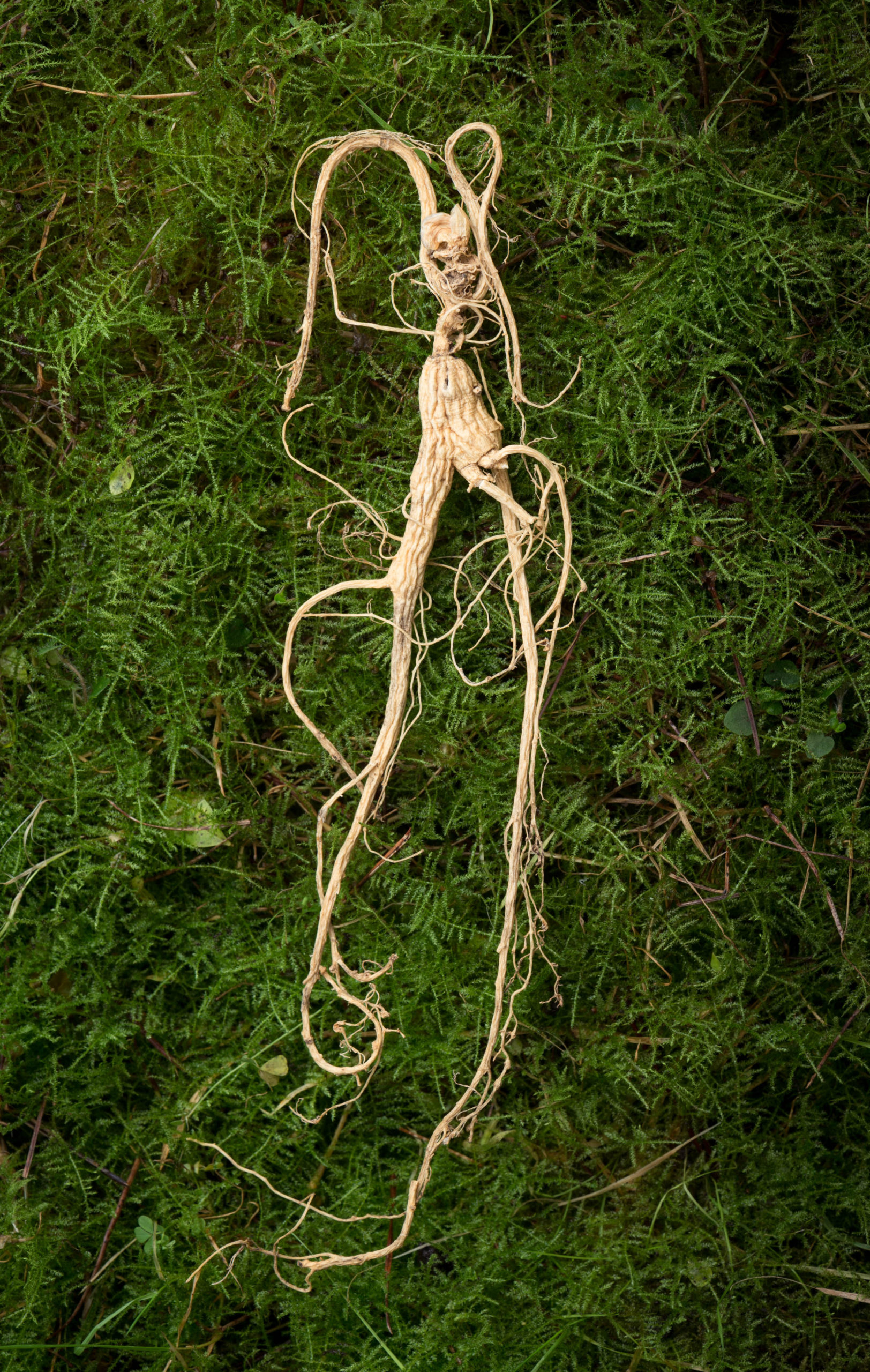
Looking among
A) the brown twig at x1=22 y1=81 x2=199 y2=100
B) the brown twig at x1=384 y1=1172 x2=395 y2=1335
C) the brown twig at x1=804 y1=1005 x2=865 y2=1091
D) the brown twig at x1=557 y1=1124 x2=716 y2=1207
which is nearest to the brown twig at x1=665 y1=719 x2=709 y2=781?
the brown twig at x1=804 y1=1005 x2=865 y2=1091

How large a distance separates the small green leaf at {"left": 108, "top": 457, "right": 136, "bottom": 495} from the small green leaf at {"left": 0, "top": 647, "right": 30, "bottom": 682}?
27 cm

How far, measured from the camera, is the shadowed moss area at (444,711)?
1.16 metres

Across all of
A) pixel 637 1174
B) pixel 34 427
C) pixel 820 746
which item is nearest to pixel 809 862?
pixel 820 746

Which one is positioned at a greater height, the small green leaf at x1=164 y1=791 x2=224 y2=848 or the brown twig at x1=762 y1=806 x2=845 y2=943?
the small green leaf at x1=164 y1=791 x2=224 y2=848

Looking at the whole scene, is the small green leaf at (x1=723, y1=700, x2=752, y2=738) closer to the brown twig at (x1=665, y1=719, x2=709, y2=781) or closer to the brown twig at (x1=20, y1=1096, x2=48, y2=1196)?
the brown twig at (x1=665, y1=719, x2=709, y2=781)

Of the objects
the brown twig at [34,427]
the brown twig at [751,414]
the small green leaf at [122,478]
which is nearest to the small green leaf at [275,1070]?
the small green leaf at [122,478]

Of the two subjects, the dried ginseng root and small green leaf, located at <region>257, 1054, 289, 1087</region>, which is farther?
small green leaf, located at <region>257, 1054, 289, 1087</region>

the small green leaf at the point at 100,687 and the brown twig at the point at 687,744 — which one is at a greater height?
the small green leaf at the point at 100,687

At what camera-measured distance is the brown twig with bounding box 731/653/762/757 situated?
118cm

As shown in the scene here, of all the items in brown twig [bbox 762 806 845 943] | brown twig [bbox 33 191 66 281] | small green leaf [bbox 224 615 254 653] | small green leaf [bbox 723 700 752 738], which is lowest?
brown twig [bbox 762 806 845 943]

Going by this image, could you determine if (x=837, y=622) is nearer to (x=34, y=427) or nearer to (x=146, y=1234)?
(x=34, y=427)

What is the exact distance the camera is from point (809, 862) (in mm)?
1171

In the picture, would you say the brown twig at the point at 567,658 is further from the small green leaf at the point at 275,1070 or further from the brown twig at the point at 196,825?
the small green leaf at the point at 275,1070

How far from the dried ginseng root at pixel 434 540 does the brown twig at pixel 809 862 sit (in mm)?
325
